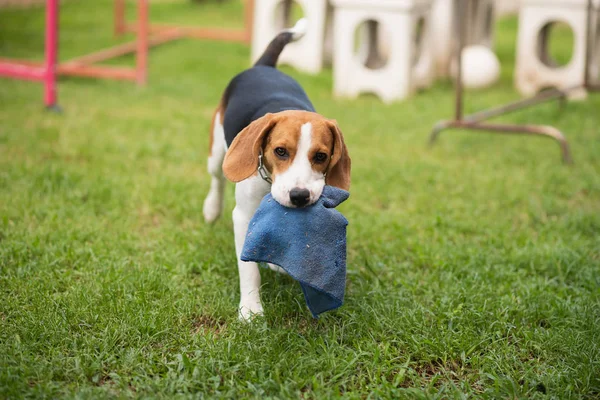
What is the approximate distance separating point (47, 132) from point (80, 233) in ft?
A: 8.08

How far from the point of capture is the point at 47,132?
6.18 metres

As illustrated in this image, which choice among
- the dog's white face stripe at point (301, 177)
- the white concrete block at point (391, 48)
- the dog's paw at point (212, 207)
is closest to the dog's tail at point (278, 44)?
the dog's paw at point (212, 207)

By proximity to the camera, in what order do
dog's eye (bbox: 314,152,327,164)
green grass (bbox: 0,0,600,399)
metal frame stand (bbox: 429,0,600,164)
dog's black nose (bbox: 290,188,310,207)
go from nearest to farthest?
green grass (bbox: 0,0,600,399) → dog's black nose (bbox: 290,188,310,207) → dog's eye (bbox: 314,152,327,164) → metal frame stand (bbox: 429,0,600,164)

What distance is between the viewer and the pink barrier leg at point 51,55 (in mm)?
7078

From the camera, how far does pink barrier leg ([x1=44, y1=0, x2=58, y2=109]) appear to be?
7.08 metres

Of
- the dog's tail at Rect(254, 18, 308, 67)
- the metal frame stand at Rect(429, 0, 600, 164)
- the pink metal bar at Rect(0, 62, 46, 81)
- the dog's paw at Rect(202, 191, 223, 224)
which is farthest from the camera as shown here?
the pink metal bar at Rect(0, 62, 46, 81)

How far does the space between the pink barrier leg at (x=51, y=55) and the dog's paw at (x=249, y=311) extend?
4.73 m

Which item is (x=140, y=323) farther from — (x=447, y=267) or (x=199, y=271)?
(x=447, y=267)

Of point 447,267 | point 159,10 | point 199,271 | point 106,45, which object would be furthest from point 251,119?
point 159,10

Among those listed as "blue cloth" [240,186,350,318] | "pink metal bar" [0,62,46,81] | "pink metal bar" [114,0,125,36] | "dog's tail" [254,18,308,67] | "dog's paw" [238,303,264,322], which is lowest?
"dog's paw" [238,303,264,322]

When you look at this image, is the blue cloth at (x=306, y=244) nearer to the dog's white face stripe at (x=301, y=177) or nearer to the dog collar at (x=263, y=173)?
the dog's white face stripe at (x=301, y=177)

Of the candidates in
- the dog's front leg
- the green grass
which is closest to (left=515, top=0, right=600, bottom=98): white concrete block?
the green grass

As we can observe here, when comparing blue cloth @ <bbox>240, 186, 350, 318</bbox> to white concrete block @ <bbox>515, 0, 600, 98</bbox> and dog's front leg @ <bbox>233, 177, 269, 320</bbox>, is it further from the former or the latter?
white concrete block @ <bbox>515, 0, 600, 98</bbox>

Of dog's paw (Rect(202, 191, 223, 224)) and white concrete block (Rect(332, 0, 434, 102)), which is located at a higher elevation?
white concrete block (Rect(332, 0, 434, 102))
